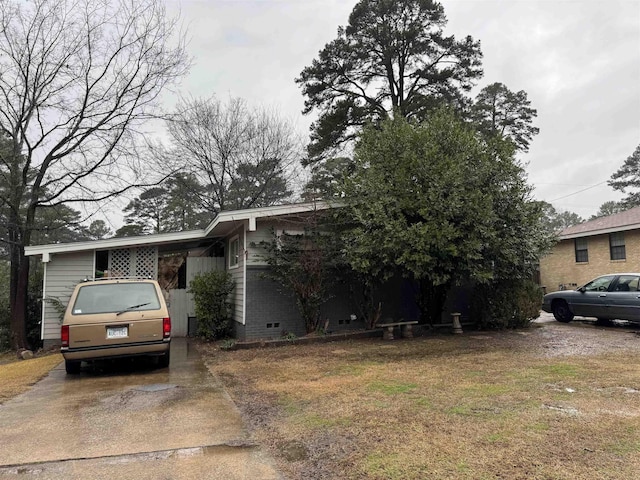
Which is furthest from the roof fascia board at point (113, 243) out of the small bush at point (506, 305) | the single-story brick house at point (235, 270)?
the small bush at point (506, 305)

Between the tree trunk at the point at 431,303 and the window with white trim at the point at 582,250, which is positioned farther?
the window with white trim at the point at 582,250

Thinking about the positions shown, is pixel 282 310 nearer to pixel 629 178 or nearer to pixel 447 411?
pixel 447 411

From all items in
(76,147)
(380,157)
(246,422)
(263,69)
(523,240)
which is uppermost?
(263,69)

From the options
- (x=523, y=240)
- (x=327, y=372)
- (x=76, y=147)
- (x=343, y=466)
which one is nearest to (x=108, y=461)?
(x=343, y=466)

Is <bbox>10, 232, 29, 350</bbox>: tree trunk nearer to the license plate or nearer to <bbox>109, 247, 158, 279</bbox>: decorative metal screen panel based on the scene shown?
<bbox>109, 247, 158, 279</bbox>: decorative metal screen panel

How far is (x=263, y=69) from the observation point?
17812 millimetres

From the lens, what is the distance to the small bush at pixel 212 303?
434 inches

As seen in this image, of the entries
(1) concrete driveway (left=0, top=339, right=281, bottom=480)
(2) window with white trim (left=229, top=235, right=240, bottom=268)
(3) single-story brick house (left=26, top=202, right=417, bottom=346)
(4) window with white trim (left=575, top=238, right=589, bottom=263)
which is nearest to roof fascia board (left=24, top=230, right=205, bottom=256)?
(3) single-story brick house (left=26, top=202, right=417, bottom=346)

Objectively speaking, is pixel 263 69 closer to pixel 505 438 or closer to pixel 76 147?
pixel 76 147

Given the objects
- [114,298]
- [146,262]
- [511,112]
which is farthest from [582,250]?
[114,298]

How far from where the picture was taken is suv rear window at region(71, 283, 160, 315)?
24.0ft

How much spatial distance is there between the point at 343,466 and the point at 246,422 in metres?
1.63

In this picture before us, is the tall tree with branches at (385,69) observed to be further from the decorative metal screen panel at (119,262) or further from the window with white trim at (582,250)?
the decorative metal screen panel at (119,262)

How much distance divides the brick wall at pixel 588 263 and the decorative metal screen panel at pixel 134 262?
576 inches
